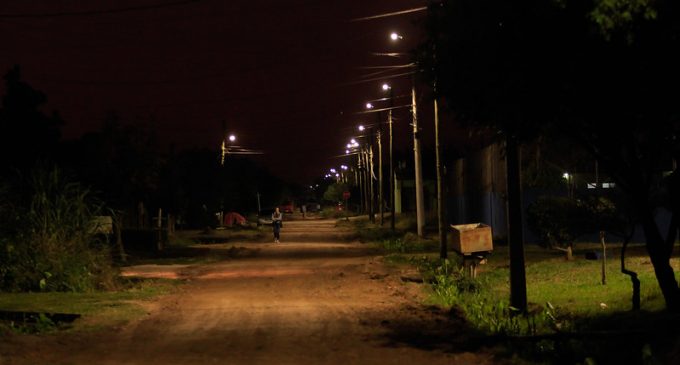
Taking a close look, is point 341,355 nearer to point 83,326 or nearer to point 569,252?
point 83,326

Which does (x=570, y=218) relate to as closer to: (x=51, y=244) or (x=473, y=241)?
(x=473, y=241)

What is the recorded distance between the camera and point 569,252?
2341cm

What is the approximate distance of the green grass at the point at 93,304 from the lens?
14.1 m

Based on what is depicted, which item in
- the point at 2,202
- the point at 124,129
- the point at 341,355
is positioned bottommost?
the point at 341,355

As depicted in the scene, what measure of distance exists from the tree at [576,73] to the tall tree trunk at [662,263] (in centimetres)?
1

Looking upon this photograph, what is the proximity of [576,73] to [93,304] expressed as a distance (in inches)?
394

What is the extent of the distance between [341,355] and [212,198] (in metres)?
50.1

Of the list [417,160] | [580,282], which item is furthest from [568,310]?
[417,160]

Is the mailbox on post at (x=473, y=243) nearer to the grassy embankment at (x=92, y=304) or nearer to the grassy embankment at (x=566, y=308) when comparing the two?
the grassy embankment at (x=566, y=308)

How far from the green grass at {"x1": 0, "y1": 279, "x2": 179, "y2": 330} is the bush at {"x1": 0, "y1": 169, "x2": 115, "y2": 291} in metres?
0.64

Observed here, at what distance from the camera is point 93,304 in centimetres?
1588

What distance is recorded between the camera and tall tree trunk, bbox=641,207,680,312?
11289mm

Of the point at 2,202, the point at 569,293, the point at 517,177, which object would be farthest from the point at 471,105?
the point at 2,202

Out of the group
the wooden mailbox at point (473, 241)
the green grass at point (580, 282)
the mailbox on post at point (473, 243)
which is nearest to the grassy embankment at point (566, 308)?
the green grass at point (580, 282)
